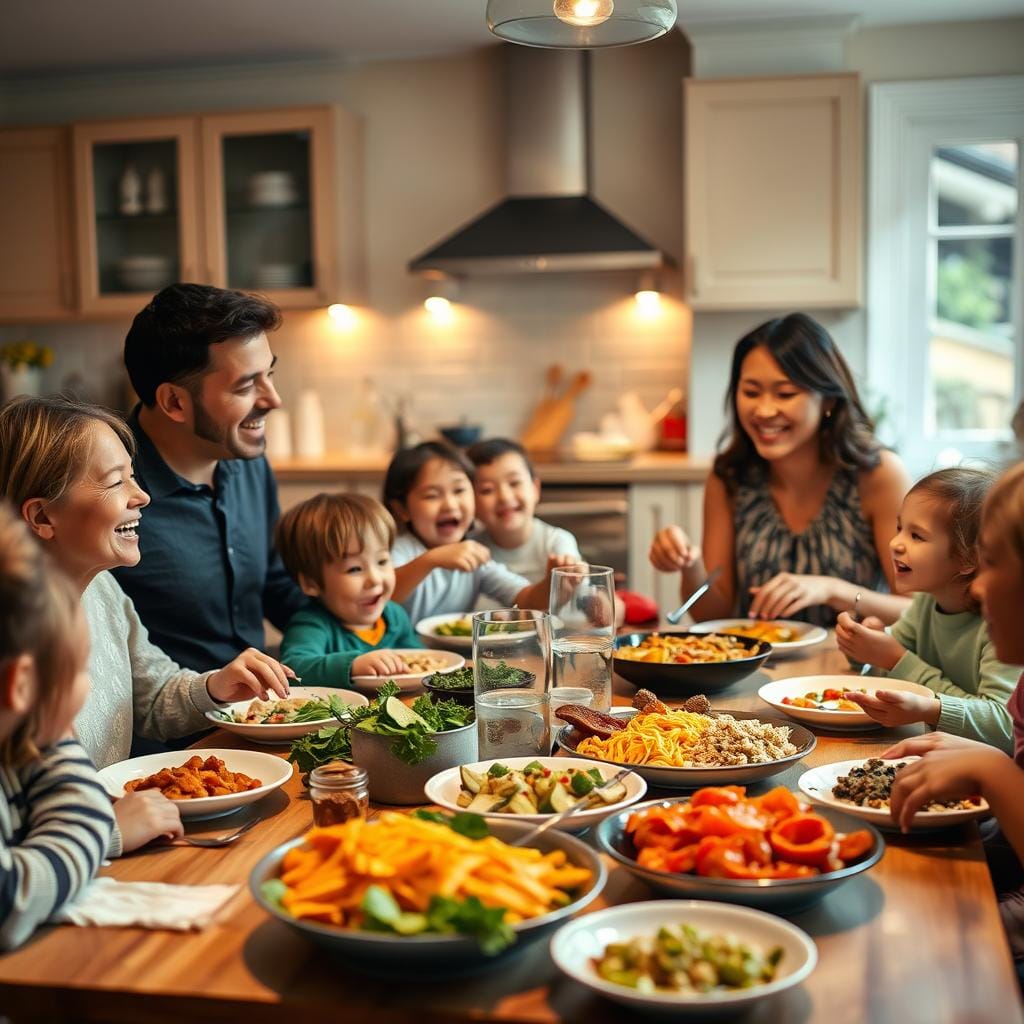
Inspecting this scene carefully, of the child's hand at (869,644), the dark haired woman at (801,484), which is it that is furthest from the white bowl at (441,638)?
the child's hand at (869,644)

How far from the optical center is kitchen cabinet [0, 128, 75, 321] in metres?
5.08

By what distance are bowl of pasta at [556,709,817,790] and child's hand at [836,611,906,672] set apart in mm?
330

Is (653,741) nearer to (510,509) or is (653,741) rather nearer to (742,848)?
(742,848)

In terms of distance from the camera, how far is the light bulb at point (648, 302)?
4.98 meters

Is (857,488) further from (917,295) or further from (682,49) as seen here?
(682,49)

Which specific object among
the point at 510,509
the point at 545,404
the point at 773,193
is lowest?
the point at 510,509

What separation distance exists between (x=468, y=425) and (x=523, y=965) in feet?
13.8

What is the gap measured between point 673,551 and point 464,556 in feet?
1.41

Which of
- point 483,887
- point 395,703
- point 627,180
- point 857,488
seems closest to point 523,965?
point 483,887

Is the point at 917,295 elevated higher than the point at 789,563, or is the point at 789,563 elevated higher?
the point at 917,295

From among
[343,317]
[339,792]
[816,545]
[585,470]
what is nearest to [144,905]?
[339,792]

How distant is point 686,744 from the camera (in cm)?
152

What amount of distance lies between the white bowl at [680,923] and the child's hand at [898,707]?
55 centimetres

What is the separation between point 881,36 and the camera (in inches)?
181
